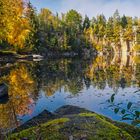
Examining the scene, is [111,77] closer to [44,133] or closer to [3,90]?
[3,90]

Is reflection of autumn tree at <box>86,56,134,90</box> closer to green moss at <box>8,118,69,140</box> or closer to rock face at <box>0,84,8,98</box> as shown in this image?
rock face at <box>0,84,8,98</box>

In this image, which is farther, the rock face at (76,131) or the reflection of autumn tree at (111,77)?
the reflection of autumn tree at (111,77)

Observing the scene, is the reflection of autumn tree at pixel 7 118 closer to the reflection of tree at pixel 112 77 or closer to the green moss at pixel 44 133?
the green moss at pixel 44 133

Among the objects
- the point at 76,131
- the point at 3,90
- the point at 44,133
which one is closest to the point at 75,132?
the point at 76,131

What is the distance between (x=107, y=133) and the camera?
5969mm

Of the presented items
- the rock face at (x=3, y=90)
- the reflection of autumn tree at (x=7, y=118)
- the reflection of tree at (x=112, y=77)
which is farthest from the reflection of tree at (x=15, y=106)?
the reflection of tree at (x=112, y=77)

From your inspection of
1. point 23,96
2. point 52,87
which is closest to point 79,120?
point 23,96

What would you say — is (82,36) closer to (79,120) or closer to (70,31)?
(70,31)

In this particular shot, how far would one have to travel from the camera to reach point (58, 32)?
4385 inches

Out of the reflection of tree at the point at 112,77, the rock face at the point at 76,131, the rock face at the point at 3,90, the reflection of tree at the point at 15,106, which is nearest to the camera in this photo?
the rock face at the point at 76,131

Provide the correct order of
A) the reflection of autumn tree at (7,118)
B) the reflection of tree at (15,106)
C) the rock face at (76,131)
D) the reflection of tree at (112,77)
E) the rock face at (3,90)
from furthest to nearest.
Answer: the reflection of tree at (112,77) → the rock face at (3,90) → the reflection of tree at (15,106) → the reflection of autumn tree at (7,118) → the rock face at (76,131)

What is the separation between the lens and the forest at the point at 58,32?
192 ft

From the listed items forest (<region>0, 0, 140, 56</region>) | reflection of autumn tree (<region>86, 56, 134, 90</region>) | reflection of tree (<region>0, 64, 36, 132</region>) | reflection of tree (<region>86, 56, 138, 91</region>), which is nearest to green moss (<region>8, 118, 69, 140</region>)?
reflection of tree (<region>0, 64, 36, 132</region>)

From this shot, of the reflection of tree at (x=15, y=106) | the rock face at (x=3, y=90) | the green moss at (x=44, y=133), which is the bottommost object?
the reflection of tree at (x=15, y=106)
